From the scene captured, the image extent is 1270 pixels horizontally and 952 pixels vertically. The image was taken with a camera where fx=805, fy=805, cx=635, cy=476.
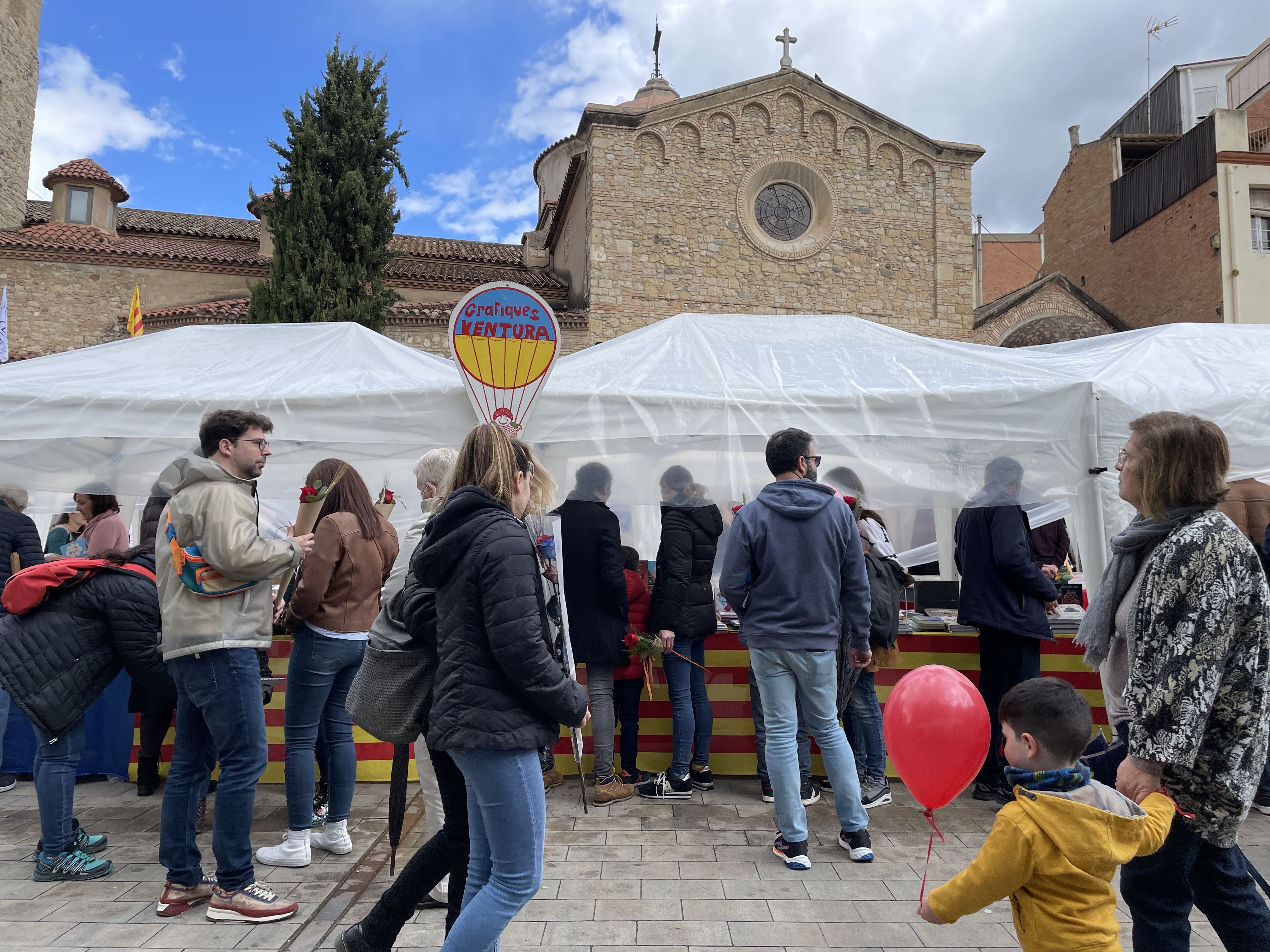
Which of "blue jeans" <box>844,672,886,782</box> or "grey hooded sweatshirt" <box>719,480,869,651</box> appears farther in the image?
"blue jeans" <box>844,672,886,782</box>

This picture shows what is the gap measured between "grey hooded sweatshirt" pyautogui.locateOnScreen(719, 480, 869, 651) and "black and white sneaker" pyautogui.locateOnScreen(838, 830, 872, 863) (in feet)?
2.85

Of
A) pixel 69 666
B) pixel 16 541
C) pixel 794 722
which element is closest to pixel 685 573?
pixel 794 722

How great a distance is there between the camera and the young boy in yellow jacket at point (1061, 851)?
190 centimetres

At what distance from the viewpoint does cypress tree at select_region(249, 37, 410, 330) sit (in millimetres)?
14594

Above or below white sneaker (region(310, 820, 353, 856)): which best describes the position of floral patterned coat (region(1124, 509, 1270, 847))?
above

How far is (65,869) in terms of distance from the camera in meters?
3.51

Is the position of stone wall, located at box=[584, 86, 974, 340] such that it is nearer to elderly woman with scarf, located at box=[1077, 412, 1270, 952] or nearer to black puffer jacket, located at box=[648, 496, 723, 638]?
black puffer jacket, located at box=[648, 496, 723, 638]

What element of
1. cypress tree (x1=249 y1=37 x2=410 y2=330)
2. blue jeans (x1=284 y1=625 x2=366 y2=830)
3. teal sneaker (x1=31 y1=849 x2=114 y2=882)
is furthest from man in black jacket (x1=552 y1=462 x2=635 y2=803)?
cypress tree (x1=249 y1=37 x2=410 y2=330)

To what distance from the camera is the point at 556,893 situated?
3.41 meters

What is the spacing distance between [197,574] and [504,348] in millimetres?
2092

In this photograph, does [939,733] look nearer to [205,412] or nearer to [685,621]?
[685,621]

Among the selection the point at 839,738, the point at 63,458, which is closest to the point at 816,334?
the point at 839,738

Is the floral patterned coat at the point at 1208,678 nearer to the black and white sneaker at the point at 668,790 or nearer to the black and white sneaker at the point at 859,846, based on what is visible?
the black and white sneaker at the point at 859,846

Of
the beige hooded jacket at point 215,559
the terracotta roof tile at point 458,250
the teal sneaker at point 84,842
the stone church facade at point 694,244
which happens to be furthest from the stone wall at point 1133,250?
the teal sneaker at point 84,842
